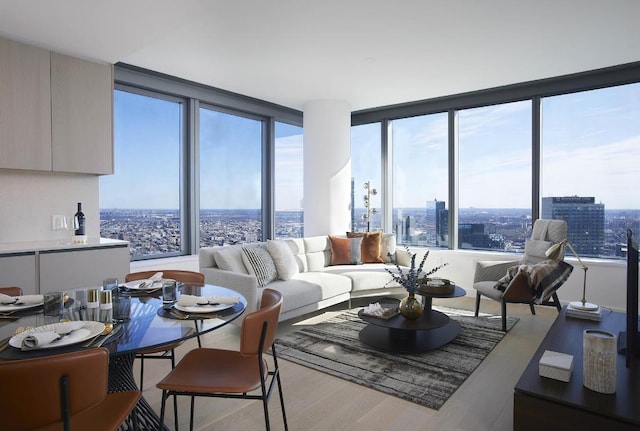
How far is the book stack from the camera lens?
3.03m

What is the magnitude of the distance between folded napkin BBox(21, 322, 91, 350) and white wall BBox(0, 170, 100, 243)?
2.55 m

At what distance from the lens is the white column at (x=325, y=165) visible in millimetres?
6074

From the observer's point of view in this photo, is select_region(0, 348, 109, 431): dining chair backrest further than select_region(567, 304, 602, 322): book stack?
No

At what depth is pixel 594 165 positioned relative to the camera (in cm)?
497

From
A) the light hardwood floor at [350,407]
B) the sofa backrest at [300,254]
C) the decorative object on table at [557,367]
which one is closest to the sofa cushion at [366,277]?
the sofa backrest at [300,254]

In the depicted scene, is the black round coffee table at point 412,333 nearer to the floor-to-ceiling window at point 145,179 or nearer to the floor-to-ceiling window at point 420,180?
the floor-to-ceiling window at point 420,180

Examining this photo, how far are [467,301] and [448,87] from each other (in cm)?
286

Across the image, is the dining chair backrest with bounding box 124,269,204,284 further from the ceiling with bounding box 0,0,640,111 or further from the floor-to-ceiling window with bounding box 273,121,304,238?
the floor-to-ceiling window with bounding box 273,121,304,238

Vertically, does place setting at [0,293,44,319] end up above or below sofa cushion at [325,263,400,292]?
above

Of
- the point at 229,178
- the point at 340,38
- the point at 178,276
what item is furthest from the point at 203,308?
the point at 229,178

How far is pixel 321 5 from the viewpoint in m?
3.17

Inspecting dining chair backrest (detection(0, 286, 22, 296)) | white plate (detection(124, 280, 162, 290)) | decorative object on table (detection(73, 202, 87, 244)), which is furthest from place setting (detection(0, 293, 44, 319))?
decorative object on table (detection(73, 202, 87, 244))

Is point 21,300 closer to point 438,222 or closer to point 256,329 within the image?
point 256,329

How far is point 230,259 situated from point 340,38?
2.37 m
